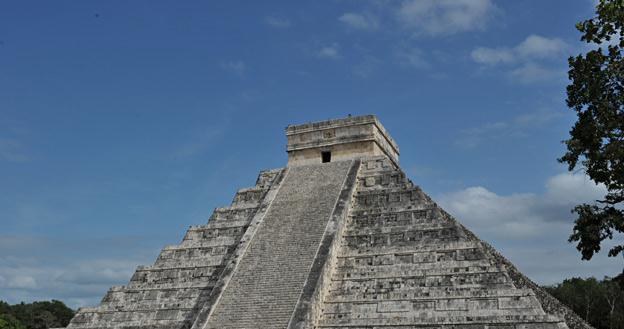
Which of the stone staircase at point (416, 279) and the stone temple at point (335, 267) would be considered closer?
the stone staircase at point (416, 279)

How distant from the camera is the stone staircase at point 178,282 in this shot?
15.2 m

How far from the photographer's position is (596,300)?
32094 mm

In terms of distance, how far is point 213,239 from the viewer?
17.1 meters

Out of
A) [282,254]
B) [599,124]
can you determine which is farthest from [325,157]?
[599,124]

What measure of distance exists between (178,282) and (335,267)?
430 cm

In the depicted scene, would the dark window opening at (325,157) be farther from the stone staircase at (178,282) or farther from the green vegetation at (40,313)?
the green vegetation at (40,313)

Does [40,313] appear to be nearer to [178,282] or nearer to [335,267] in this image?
[178,282]

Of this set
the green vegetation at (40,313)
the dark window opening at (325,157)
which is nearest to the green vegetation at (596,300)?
the dark window opening at (325,157)

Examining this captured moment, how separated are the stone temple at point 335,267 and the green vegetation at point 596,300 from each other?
15.8 m

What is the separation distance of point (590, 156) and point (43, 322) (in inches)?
2179

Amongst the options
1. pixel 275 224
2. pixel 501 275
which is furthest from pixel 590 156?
pixel 275 224

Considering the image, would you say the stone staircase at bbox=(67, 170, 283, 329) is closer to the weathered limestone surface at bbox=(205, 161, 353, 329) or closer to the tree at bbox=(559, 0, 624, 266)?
the weathered limestone surface at bbox=(205, 161, 353, 329)

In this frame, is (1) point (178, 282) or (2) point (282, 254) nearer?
(2) point (282, 254)

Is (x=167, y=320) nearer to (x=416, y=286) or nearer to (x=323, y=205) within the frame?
(x=323, y=205)
